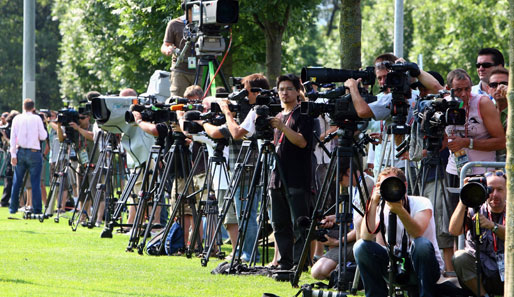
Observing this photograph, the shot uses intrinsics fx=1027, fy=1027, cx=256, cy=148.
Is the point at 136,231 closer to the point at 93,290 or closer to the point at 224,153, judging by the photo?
the point at 224,153

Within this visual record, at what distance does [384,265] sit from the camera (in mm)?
8523

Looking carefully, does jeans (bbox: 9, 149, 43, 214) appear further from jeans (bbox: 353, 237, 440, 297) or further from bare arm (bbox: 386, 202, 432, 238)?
bare arm (bbox: 386, 202, 432, 238)

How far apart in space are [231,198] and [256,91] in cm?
126

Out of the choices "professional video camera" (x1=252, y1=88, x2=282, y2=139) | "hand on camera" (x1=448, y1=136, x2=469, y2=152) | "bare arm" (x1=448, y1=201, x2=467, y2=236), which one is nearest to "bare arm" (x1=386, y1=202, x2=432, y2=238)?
"bare arm" (x1=448, y1=201, x2=467, y2=236)

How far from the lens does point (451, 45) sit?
4309 cm

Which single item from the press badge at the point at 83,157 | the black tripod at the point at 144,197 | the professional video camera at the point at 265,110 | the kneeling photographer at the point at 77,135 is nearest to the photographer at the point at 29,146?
the kneeling photographer at the point at 77,135

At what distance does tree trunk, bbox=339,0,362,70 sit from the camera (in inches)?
536

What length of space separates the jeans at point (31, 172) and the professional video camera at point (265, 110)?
9179mm

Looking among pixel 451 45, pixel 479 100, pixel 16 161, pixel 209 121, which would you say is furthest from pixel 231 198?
pixel 451 45

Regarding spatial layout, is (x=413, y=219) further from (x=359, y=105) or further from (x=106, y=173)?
(x=106, y=173)

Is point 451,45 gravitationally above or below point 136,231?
above

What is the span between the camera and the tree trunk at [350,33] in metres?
13.6

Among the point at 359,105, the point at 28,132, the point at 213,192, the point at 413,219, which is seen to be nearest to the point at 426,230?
the point at 413,219

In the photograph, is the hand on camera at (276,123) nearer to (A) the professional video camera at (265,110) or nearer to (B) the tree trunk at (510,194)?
(A) the professional video camera at (265,110)
